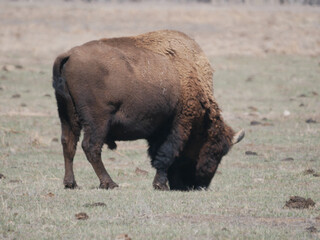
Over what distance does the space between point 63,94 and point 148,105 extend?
125 centimetres

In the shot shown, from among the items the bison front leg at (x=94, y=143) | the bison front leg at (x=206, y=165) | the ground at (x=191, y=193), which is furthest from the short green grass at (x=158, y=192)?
the bison front leg at (x=94, y=143)

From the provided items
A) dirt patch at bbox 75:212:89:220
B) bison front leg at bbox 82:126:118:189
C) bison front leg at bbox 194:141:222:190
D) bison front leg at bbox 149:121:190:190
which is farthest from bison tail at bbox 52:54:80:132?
dirt patch at bbox 75:212:89:220

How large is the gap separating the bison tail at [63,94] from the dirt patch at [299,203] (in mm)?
3175

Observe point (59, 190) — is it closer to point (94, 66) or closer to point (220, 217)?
point (94, 66)

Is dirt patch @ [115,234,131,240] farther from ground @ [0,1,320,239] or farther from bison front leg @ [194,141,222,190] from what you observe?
bison front leg @ [194,141,222,190]

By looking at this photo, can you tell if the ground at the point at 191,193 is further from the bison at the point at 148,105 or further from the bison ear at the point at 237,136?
the bison ear at the point at 237,136

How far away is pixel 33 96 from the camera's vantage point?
879 inches

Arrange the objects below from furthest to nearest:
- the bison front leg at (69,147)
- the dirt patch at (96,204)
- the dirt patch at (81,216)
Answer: the bison front leg at (69,147) < the dirt patch at (96,204) < the dirt patch at (81,216)

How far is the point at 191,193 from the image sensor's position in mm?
9391

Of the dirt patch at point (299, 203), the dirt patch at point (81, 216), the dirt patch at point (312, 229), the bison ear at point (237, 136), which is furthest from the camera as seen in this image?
the bison ear at point (237, 136)

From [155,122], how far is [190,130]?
2.36 ft

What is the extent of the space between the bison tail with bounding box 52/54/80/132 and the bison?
14 mm

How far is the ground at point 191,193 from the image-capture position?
7039 mm

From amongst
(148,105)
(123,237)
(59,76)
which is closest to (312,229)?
(123,237)
